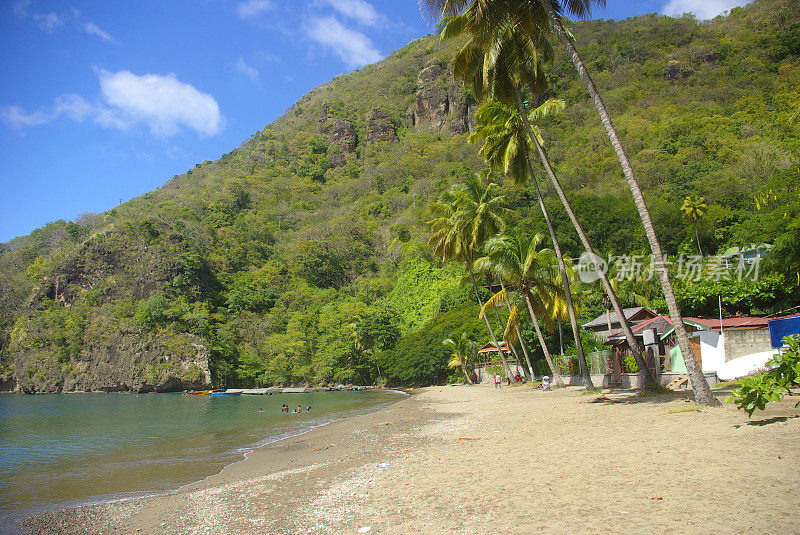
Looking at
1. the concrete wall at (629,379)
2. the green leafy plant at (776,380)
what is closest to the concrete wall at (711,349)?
the concrete wall at (629,379)

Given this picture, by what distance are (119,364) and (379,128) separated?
234ft

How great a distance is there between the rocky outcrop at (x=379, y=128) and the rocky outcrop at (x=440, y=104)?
6.05 m

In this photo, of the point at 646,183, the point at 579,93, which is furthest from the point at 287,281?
the point at 579,93

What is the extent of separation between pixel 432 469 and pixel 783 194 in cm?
1097

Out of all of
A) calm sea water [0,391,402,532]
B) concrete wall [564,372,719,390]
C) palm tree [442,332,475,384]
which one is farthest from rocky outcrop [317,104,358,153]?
concrete wall [564,372,719,390]

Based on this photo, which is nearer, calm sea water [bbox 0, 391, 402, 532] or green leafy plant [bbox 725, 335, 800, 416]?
green leafy plant [bbox 725, 335, 800, 416]

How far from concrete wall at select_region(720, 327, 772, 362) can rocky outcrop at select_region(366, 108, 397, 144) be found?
95336 millimetres

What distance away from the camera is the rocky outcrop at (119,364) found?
6181cm

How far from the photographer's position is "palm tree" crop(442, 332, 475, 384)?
1542 inches

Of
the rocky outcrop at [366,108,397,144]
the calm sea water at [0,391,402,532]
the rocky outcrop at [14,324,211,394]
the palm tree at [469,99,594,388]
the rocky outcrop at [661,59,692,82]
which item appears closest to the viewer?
the calm sea water at [0,391,402,532]

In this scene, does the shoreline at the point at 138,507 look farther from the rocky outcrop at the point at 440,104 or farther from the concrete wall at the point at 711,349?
the rocky outcrop at the point at 440,104

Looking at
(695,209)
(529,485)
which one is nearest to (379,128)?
(695,209)

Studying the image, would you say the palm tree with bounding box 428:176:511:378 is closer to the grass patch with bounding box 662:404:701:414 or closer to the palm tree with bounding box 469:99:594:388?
the palm tree with bounding box 469:99:594:388

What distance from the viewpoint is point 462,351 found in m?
39.5
